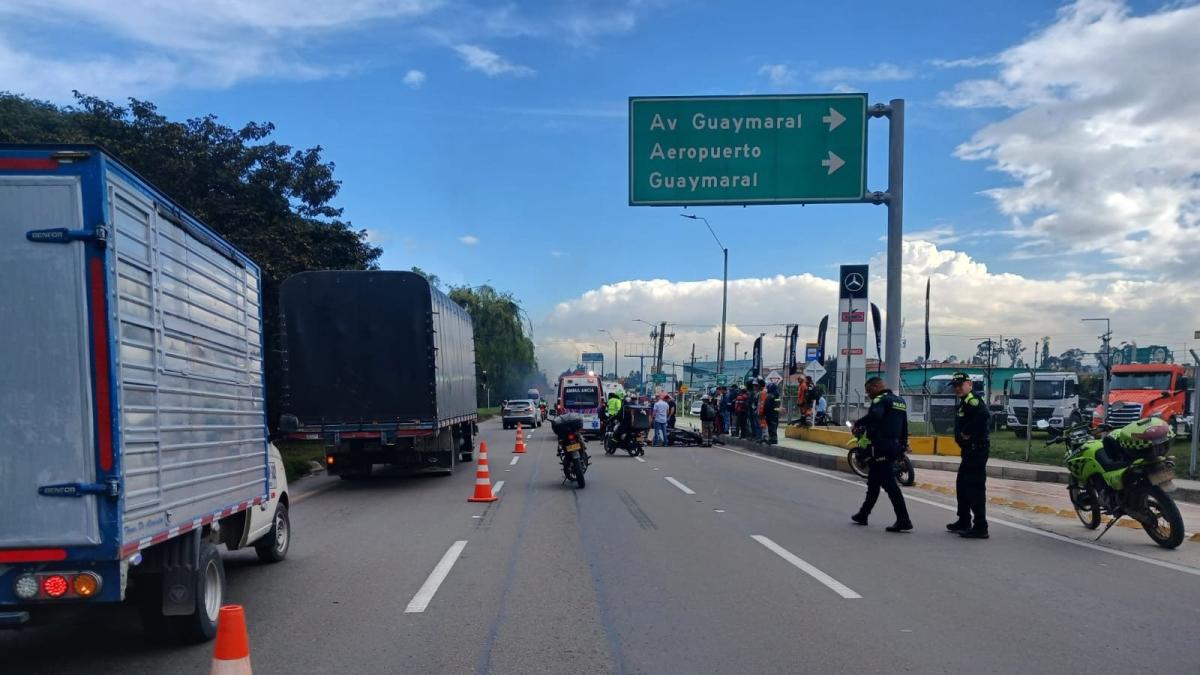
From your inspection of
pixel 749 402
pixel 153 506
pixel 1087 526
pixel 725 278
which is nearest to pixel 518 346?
pixel 725 278

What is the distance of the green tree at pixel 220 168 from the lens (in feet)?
66.3

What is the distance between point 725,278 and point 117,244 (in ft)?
129

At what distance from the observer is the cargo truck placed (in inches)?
632

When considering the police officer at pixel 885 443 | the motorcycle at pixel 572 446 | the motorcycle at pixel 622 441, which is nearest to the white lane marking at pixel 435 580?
the police officer at pixel 885 443

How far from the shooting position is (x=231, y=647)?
4.27 metres

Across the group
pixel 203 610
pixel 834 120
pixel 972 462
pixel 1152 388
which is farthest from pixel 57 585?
pixel 1152 388

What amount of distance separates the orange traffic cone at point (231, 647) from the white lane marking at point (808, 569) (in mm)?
4936


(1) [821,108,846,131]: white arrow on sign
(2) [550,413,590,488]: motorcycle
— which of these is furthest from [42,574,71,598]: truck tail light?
(1) [821,108,846,131]: white arrow on sign

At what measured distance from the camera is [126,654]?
602 cm

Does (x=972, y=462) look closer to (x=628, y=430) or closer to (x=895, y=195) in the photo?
(x=895, y=195)

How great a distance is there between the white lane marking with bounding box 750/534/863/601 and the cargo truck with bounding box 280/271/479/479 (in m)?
7.60

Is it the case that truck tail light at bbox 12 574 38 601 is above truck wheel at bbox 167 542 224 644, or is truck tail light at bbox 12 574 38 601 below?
above

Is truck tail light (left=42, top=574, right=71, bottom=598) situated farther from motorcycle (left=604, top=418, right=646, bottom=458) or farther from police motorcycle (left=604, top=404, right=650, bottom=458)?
motorcycle (left=604, top=418, right=646, bottom=458)

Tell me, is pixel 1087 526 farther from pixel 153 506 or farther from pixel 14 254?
pixel 14 254
